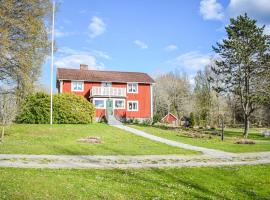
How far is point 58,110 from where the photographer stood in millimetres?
38219

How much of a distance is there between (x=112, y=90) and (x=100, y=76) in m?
4.15

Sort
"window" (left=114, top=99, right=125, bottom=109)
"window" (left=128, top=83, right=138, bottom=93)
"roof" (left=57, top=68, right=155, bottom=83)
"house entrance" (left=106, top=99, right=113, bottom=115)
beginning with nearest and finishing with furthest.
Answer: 1. "house entrance" (left=106, top=99, right=113, bottom=115)
2. "window" (left=114, top=99, right=125, bottom=109)
3. "roof" (left=57, top=68, right=155, bottom=83)
4. "window" (left=128, top=83, right=138, bottom=93)

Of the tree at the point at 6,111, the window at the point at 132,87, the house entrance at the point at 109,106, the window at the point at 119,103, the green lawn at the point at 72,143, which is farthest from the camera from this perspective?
the window at the point at 132,87

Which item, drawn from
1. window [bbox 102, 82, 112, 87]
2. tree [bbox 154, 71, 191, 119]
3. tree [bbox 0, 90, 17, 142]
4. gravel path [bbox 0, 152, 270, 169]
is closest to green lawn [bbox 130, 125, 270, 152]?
gravel path [bbox 0, 152, 270, 169]

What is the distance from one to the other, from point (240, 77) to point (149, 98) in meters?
17.2

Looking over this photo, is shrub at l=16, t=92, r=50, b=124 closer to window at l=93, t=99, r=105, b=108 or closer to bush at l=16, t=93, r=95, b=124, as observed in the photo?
bush at l=16, t=93, r=95, b=124

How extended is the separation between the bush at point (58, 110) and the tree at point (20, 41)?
6647 mm

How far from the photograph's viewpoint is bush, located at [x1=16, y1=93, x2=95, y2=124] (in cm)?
3725

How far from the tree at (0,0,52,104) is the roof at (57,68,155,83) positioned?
17.1 meters

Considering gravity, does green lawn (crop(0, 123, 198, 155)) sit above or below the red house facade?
below

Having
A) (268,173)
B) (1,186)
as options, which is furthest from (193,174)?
(1,186)

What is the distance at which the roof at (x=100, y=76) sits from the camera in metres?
49.2

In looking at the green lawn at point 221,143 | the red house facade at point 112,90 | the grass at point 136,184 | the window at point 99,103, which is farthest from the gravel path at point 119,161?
the window at point 99,103

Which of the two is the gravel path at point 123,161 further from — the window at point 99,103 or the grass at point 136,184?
the window at point 99,103
